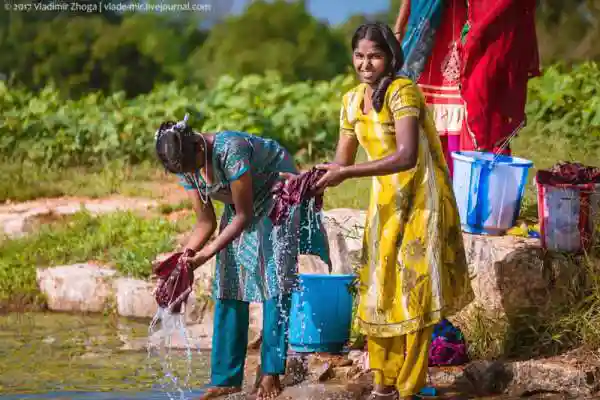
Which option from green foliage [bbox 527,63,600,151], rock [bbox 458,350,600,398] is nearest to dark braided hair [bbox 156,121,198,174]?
rock [bbox 458,350,600,398]

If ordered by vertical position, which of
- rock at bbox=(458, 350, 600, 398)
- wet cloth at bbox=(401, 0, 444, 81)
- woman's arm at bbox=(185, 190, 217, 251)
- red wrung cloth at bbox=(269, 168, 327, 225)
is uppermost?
wet cloth at bbox=(401, 0, 444, 81)

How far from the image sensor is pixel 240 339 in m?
5.62

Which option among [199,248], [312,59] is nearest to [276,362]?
[199,248]

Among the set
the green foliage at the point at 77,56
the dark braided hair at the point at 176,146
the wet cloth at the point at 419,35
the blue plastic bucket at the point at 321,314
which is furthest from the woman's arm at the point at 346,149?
the green foliage at the point at 77,56

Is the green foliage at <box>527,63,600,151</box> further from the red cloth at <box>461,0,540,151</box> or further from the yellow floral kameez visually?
the yellow floral kameez

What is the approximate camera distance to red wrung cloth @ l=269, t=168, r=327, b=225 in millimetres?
4965

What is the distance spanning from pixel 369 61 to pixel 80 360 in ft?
9.51

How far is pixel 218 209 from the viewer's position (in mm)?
9250

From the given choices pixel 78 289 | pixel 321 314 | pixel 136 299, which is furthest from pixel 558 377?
pixel 78 289

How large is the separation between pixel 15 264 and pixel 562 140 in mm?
4286

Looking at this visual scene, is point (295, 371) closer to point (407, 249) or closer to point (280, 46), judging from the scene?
point (407, 249)

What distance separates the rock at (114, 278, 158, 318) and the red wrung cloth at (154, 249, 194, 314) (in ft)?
9.01

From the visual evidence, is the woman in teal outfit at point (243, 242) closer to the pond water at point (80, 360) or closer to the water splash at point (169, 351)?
the water splash at point (169, 351)

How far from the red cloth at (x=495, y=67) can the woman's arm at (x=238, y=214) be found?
185cm
